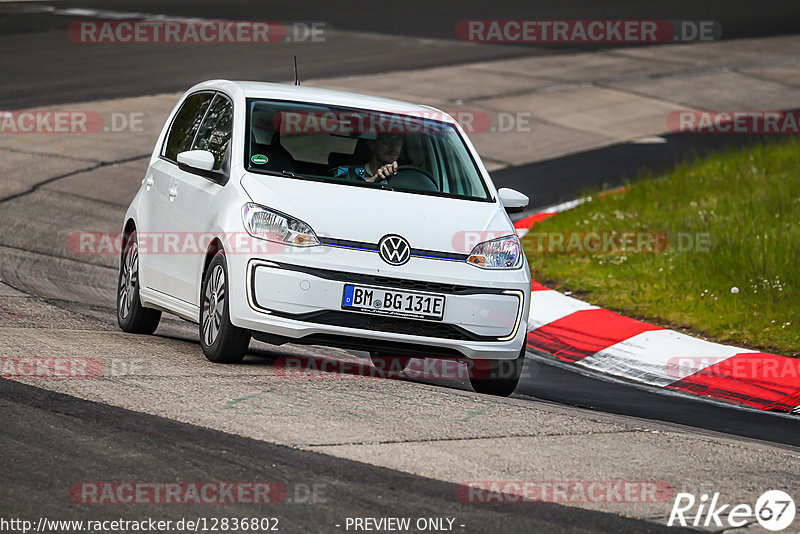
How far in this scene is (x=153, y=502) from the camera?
4820mm

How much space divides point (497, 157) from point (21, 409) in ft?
41.5

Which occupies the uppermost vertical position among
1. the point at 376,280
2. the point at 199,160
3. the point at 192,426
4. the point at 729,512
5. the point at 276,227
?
the point at 199,160

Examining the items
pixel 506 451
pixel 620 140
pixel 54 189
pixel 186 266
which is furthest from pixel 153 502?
pixel 620 140

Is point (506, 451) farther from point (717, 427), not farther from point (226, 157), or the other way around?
point (226, 157)

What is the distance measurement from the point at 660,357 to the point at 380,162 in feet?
8.62

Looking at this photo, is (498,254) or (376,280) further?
(498,254)

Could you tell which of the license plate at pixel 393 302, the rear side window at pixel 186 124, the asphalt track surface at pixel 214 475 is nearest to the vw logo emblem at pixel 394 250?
the license plate at pixel 393 302

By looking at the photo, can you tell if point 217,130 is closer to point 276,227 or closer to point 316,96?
point 316,96

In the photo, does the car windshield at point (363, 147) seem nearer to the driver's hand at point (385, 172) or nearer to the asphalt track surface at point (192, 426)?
the driver's hand at point (385, 172)

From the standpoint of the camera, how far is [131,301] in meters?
8.95

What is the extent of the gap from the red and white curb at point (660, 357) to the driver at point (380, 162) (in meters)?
2.30

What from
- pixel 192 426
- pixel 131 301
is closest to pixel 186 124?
pixel 131 301

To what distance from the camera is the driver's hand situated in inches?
325

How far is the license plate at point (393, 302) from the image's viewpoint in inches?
280
